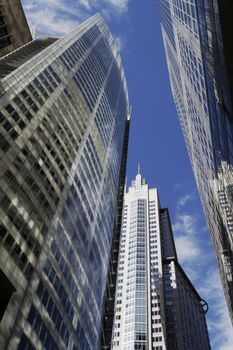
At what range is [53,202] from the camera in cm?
5128

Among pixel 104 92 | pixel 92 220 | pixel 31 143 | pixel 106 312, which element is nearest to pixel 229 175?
pixel 31 143

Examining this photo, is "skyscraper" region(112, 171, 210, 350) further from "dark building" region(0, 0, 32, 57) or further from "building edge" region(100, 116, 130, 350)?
"dark building" region(0, 0, 32, 57)

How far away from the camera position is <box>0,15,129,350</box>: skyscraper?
38219 mm

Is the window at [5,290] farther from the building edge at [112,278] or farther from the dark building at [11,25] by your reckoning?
the dark building at [11,25]

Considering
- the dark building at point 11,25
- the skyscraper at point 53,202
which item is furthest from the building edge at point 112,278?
the dark building at point 11,25

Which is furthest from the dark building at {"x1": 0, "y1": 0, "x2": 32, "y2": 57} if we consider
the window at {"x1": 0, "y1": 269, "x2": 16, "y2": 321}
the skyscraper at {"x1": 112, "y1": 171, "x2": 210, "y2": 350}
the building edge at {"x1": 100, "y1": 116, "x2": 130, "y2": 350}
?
the skyscraper at {"x1": 112, "y1": 171, "x2": 210, "y2": 350}

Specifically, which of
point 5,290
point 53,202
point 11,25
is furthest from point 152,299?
point 5,290

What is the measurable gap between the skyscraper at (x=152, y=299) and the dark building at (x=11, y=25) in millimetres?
103269

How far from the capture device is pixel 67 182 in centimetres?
→ 5909

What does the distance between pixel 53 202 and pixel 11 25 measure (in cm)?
5132

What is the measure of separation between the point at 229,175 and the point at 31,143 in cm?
2809

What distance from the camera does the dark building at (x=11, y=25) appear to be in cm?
7956

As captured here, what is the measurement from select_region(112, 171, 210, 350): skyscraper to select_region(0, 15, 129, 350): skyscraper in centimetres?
6581

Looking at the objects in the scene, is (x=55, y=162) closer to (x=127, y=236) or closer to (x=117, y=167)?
(x=117, y=167)
